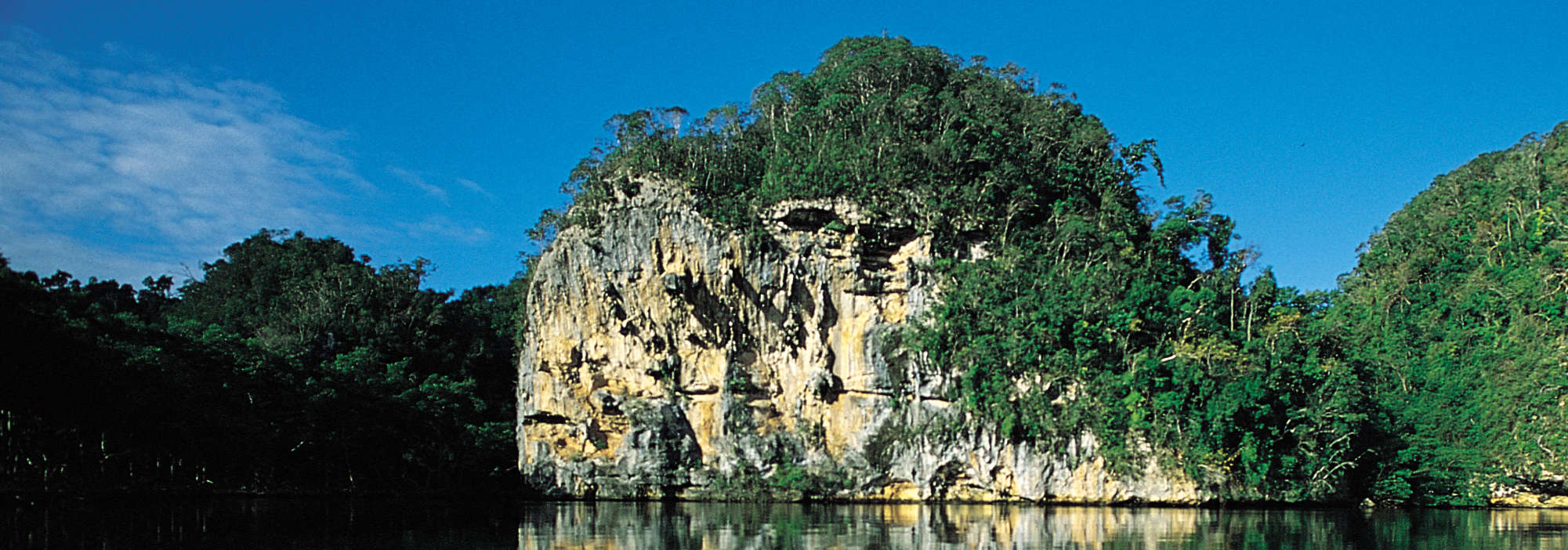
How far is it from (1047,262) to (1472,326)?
14858 millimetres

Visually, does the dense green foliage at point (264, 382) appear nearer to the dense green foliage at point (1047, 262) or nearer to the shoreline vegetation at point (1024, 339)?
the shoreline vegetation at point (1024, 339)

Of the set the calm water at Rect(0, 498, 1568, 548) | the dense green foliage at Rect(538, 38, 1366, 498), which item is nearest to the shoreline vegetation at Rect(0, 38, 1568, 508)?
the dense green foliage at Rect(538, 38, 1366, 498)

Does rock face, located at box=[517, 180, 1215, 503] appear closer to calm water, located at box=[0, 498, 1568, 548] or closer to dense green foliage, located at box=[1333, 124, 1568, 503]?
calm water, located at box=[0, 498, 1568, 548]

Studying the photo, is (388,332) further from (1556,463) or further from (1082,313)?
(1556,463)

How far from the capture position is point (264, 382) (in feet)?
113

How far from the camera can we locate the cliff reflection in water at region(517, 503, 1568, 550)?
1816cm

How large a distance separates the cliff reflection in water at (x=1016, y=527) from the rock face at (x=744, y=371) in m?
2.13

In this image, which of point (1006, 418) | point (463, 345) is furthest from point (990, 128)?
point (463, 345)

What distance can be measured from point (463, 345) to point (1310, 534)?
34328mm

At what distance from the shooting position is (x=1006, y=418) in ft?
99.8

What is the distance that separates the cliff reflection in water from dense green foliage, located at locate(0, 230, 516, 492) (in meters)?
9.06

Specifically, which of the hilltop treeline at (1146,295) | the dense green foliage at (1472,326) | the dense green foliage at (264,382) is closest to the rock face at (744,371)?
the hilltop treeline at (1146,295)

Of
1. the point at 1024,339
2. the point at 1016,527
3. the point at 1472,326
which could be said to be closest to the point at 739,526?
the point at 1016,527

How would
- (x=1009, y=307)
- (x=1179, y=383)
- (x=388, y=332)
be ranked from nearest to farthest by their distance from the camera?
(x=1179, y=383) → (x=1009, y=307) → (x=388, y=332)
